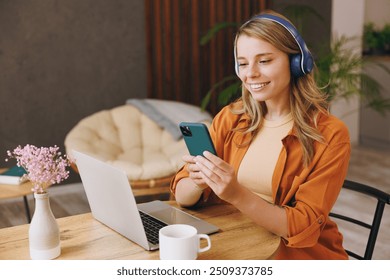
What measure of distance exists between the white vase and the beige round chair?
2083 millimetres

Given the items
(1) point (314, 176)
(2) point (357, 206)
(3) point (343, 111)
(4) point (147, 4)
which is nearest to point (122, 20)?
(4) point (147, 4)

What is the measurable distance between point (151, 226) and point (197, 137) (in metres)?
0.28

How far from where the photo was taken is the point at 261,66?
1.40 metres

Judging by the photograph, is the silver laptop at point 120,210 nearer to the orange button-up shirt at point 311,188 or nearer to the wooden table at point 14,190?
the orange button-up shirt at point 311,188

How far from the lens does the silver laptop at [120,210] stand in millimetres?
1152

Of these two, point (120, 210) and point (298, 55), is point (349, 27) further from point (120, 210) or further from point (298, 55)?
point (120, 210)

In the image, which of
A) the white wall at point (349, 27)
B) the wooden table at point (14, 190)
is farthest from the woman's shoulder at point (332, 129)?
the white wall at point (349, 27)

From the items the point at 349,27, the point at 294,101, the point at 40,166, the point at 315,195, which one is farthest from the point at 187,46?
the point at 40,166

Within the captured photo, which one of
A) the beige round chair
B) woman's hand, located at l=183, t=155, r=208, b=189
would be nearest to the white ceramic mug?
woman's hand, located at l=183, t=155, r=208, b=189

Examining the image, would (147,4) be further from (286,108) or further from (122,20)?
(286,108)

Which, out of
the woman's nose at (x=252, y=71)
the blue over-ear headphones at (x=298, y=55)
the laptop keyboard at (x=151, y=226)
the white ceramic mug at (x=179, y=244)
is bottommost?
the laptop keyboard at (x=151, y=226)

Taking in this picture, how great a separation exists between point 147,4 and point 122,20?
0.78 ft

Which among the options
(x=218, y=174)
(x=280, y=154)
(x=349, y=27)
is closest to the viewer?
(x=218, y=174)

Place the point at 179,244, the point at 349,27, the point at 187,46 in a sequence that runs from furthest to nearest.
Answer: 1. the point at 349,27
2. the point at 187,46
3. the point at 179,244
